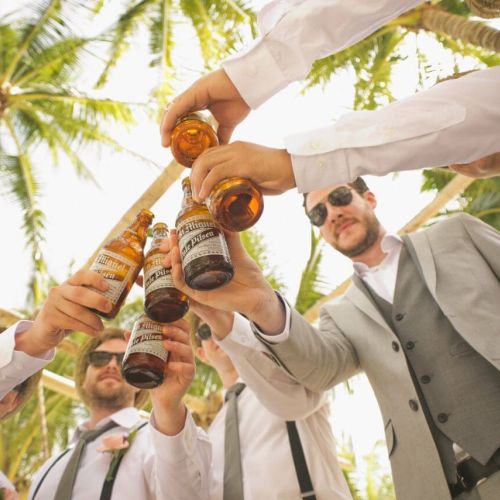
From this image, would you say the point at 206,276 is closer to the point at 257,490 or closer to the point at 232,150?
the point at 232,150

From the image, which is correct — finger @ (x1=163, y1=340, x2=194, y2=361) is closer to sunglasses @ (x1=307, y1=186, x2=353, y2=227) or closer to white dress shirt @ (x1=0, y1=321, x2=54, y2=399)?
white dress shirt @ (x1=0, y1=321, x2=54, y2=399)

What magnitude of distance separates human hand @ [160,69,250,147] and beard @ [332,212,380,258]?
169cm

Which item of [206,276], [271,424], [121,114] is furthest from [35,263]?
[206,276]

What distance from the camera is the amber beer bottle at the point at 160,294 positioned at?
5.98ft

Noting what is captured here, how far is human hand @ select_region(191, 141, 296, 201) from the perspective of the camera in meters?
1.39

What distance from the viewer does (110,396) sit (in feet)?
10.7

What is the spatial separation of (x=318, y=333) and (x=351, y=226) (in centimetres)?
119

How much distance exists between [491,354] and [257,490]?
1315 millimetres

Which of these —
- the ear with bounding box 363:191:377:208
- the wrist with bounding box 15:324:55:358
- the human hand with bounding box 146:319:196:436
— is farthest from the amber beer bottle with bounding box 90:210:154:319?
the ear with bounding box 363:191:377:208

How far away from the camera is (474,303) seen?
2.01m

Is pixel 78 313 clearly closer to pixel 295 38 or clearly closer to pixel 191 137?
pixel 191 137

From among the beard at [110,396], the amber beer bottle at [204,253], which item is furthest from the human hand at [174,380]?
the beard at [110,396]

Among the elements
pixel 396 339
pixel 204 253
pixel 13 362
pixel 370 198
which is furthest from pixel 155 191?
pixel 204 253

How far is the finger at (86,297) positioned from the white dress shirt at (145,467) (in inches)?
31.3
